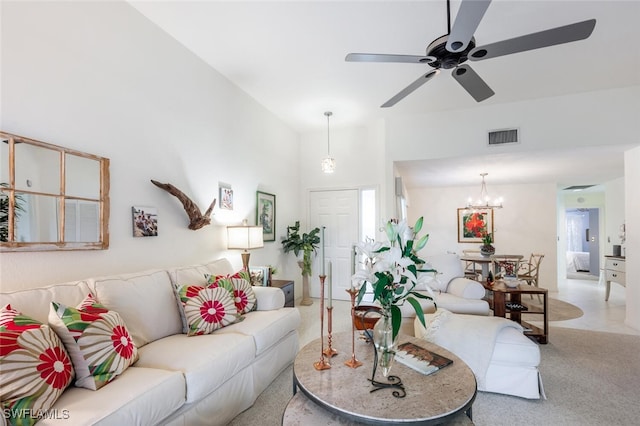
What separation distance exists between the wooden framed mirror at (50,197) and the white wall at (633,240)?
5782 mm

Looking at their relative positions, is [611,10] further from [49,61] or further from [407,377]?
[49,61]

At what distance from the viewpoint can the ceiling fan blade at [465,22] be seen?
4.60ft

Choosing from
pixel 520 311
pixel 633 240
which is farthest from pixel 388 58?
pixel 633 240

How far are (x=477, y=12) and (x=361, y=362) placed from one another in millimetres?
1937

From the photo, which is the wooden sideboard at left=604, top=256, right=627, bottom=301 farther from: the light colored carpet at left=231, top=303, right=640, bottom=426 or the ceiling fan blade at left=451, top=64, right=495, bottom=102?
the ceiling fan blade at left=451, top=64, right=495, bottom=102

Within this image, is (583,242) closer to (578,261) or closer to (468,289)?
(578,261)

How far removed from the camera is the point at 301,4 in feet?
7.62

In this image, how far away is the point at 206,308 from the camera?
2184 mm

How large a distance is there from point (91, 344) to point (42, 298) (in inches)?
17.1

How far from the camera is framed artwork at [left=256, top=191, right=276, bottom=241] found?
417 cm

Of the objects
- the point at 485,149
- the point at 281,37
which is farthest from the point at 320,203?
the point at 281,37

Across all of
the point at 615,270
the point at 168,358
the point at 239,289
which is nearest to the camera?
the point at 168,358

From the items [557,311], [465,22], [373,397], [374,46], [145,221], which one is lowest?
[557,311]

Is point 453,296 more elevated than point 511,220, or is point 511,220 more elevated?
point 511,220
